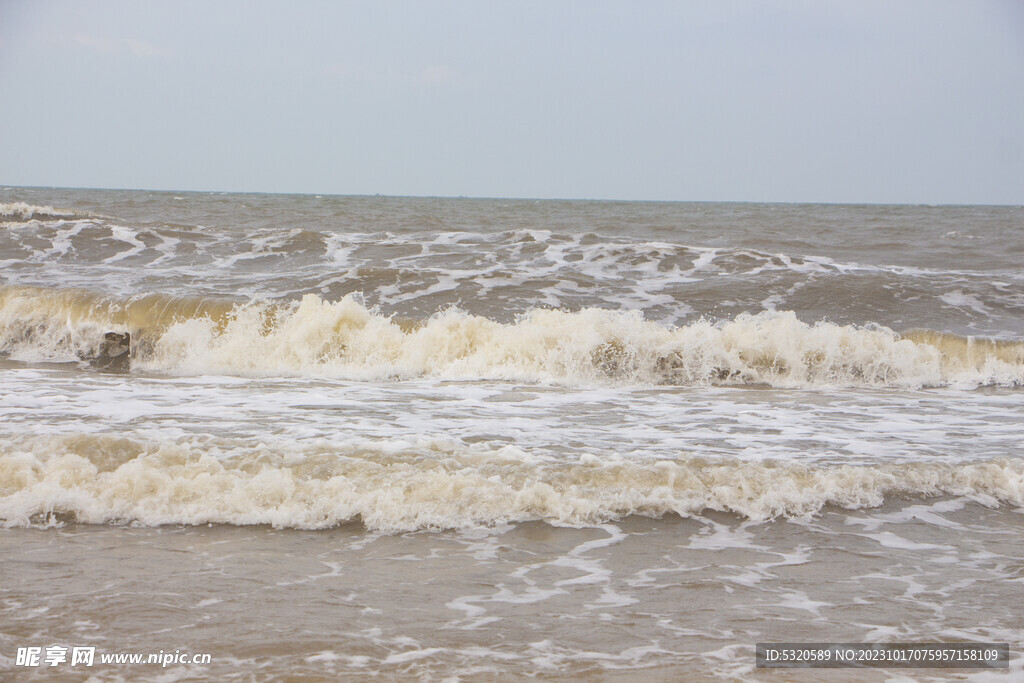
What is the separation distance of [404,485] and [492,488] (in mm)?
471

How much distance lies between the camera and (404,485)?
4.44 m

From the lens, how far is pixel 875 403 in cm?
746

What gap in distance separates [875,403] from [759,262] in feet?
26.7

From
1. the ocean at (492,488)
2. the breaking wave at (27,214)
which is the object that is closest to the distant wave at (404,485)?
the ocean at (492,488)

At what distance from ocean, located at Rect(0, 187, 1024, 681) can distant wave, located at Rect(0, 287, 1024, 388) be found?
4 centimetres

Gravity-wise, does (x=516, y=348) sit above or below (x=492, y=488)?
above

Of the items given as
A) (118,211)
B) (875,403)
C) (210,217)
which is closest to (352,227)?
(210,217)

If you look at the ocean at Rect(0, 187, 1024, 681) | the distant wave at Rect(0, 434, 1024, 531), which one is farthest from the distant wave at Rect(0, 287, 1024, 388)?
the distant wave at Rect(0, 434, 1024, 531)

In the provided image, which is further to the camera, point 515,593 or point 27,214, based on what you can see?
point 27,214

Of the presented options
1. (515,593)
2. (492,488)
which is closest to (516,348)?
(492,488)

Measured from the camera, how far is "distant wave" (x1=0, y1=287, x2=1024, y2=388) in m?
8.55

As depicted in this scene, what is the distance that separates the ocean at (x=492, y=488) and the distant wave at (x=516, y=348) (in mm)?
36

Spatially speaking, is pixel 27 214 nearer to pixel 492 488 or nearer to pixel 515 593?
pixel 492 488

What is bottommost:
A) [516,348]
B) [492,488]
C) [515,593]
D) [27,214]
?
[515,593]
